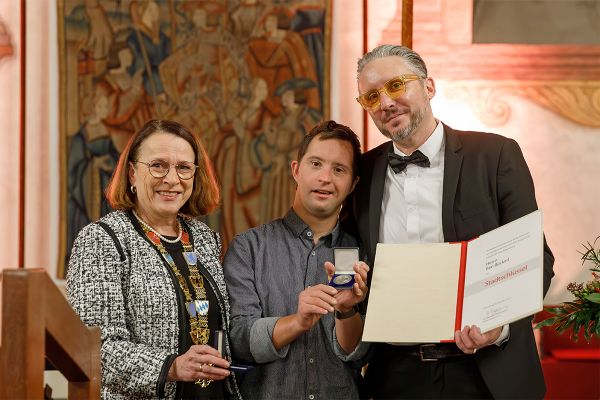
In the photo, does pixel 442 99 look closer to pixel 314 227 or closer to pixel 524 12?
pixel 524 12

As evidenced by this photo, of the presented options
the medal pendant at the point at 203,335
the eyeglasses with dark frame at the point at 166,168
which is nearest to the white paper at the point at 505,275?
the medal pendant at the point at 203,335

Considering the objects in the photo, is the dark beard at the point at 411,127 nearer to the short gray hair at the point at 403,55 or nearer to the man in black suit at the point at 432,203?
the man in black suit at the point at 432,203

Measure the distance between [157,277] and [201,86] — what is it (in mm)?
3264

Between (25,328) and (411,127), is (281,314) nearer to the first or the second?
(411,127)

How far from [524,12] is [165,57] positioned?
8.71ft

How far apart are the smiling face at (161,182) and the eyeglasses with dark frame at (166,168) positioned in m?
0.01

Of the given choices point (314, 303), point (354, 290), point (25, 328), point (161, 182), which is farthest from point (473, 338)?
point (25, 328)

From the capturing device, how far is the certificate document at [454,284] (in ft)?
7.81

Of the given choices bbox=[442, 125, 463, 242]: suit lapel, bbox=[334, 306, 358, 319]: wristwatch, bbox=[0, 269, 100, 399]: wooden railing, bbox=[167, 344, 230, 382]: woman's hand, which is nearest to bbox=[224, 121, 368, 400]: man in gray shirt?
bbox=[334, 306, 358, 319]: wristwatch

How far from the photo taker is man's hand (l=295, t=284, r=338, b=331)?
2535 millimetres

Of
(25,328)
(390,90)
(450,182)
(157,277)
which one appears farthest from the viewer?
(390,90)

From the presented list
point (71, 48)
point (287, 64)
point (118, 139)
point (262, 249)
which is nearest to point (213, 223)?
point (118, 139)

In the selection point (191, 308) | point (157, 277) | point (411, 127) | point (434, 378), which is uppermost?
point (411, 127)

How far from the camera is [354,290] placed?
8.42 ft
